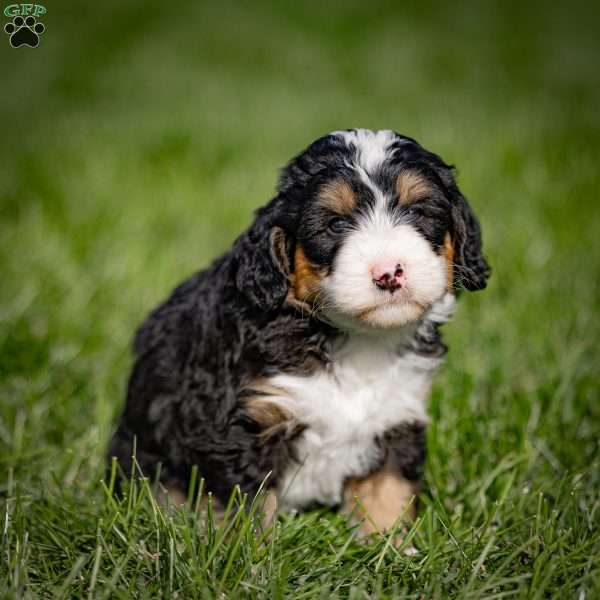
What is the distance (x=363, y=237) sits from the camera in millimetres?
3029

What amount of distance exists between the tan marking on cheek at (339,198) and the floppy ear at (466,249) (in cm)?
54

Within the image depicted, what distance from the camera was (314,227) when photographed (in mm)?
3176

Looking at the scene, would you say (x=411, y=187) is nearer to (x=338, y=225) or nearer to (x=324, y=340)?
(x=338, y=225)

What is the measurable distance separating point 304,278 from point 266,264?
17 cm

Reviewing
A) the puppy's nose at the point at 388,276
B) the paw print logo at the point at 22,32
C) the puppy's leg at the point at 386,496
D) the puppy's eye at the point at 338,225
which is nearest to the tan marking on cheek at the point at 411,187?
the puppy's eye at the point at 338,225

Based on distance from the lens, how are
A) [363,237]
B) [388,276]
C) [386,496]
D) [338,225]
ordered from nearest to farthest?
[388,276] → [363,237] → [338,225] → [386,496]

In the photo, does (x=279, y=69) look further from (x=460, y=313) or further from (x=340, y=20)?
(x=460, y=313)

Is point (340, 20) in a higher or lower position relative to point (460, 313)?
higher

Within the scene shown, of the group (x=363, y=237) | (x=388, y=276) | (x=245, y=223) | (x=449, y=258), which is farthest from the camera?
(x=245, y=223)

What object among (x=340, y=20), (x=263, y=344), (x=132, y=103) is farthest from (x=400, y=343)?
(x=340, y=20)

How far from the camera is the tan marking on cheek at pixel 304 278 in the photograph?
3.22 m

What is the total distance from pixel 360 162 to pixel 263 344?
2.82 ft

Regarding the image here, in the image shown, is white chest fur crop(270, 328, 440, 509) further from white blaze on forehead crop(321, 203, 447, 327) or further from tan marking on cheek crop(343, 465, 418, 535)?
white blaze on forehead crop(321, 203, 447, 327)

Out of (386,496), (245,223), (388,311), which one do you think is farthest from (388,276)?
(245,223)
